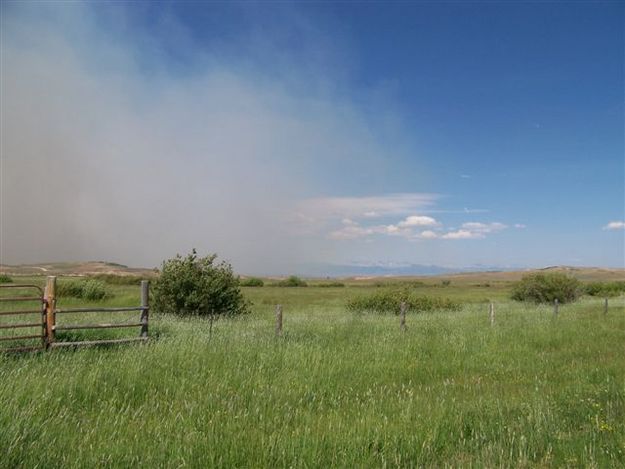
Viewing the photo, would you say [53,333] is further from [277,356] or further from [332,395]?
[332,395]

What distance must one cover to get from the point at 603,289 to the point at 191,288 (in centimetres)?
6544

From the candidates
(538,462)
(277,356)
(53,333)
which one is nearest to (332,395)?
(277,356)

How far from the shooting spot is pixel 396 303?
1451 inches

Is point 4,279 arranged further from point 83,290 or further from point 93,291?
point 93,291

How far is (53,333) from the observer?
1276 centimetres

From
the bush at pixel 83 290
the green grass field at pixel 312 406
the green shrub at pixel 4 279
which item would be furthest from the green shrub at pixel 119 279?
the green grass field at pixel 312 406

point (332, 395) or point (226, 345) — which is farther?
point (226, 345)

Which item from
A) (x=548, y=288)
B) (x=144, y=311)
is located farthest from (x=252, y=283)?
(x=144, y=311)

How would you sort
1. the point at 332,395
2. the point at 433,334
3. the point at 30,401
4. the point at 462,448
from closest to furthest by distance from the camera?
1. the point at 462,448
2. the point at 30,401
3. the point at 332,395
4. the point at 433,334

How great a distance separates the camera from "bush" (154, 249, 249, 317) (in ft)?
85.9

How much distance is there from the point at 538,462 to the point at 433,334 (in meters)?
11.4

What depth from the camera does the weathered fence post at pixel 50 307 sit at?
12516 millimetres

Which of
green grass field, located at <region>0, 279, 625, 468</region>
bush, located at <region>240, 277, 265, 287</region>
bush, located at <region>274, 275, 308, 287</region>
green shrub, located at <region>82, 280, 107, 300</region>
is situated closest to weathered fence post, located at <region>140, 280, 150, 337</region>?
green grass field, located at <region>0, 279, 625, 468</region>

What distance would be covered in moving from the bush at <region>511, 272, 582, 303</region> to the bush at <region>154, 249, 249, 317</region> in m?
35.9
